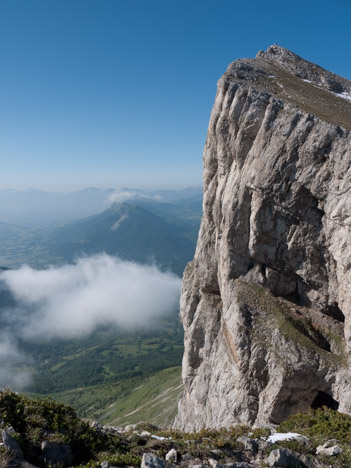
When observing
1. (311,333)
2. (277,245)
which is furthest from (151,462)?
(277,245)

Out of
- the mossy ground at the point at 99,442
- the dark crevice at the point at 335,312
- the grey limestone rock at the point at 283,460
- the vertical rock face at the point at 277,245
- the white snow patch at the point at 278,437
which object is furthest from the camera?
the dark crevice at the point at 335,312

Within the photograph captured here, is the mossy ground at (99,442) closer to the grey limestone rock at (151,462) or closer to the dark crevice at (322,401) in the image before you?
the grey limestone rock at (151,462)

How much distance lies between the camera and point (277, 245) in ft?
121

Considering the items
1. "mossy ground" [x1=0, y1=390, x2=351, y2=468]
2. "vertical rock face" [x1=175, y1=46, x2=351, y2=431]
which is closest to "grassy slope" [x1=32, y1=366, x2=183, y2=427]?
"vertical rock face" [x1=175, y1=46, x2=351, y2=431]

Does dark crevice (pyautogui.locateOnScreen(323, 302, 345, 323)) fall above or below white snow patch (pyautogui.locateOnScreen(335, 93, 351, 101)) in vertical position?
below

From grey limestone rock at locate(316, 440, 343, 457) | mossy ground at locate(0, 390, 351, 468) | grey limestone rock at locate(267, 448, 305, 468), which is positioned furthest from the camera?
grey limestone rock at locate(316, 440, 343, 457)

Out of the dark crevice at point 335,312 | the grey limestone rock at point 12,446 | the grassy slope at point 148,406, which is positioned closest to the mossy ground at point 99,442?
the grey limestone rock at point 12,446

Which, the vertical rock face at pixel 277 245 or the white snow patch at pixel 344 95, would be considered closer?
the vertical rock face at pixel 277 245

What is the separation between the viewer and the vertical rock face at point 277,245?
30298 mm

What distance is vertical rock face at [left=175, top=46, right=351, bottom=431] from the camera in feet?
99.4

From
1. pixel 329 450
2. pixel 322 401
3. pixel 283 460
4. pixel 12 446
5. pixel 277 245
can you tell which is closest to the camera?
pixel 12 446

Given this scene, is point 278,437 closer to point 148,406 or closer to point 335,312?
point 335,312

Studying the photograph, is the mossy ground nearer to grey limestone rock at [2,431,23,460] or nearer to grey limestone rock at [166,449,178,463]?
grey limestone rock at [2,431,23,460]

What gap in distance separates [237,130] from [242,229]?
543 inches
